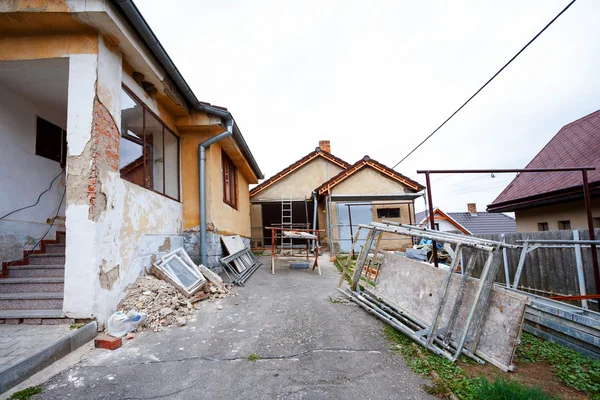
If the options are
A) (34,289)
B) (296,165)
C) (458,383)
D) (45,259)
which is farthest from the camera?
(296,165)

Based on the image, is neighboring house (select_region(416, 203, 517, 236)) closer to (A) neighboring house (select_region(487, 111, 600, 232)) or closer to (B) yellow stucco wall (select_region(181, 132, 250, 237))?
(A) neighboring house (select_region(487, 111, 600, 232))

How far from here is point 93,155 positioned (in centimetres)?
358

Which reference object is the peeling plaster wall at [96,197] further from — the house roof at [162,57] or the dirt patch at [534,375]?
the dirt patch at [534,375]

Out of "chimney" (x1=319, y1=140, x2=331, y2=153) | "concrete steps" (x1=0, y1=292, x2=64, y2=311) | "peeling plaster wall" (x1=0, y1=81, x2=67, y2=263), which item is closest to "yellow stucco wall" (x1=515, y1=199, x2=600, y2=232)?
"concrete steps" (x1=0, y1=292, x2=64, y2=311)

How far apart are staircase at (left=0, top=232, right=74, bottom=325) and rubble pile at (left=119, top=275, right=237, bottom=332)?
765 mm

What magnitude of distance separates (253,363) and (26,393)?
1859mm

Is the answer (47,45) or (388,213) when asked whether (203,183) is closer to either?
(47,45)

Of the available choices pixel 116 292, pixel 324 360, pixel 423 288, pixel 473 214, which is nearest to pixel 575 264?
pixel 423 288

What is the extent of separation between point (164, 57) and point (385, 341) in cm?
536

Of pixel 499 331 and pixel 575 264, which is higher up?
pixel 575 264

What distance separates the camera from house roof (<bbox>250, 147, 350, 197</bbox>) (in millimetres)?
14930

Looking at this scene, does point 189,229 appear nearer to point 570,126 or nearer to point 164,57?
point 164,57

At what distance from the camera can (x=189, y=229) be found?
6.50 m

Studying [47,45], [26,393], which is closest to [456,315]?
[26,393]
